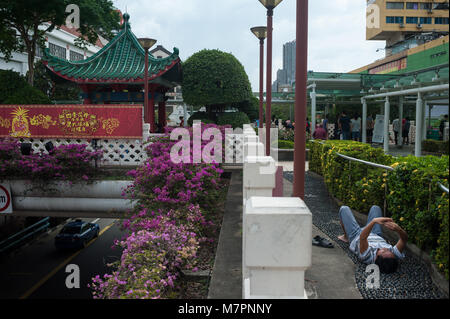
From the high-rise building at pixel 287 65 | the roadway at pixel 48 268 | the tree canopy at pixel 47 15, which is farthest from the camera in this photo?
the high-rise building at pixel 287 65

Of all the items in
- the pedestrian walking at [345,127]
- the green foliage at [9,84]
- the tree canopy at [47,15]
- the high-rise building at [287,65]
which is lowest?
the pedestrian walking at [345,127]

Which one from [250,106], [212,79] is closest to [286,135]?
[250,106]

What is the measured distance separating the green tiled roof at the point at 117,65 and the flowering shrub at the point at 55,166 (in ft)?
25.8

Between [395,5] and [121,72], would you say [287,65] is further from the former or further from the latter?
[121,72]

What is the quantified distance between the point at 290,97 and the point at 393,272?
2173 cm

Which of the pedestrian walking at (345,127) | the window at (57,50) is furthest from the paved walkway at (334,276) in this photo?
the window at (57,50)

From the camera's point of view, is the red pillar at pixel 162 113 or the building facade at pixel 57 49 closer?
the red pillar at pixel 162 113

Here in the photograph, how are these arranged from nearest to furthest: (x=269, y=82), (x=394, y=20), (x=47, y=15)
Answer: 1. (x=269, y=82)
2. (x=47, y=15)
3. (x=394, y=20)

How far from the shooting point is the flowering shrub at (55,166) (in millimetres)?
10331

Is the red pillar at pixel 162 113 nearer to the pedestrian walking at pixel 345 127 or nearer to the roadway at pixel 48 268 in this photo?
the roadway at pixel 48 268

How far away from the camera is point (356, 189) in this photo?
7301mm

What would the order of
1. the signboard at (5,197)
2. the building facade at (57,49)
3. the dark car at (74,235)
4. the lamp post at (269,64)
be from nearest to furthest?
1. the lamp post at (269,64)
2. the signboard at (5,197)
3. the dark car at (74,235)
4. the building facade at (57,49)

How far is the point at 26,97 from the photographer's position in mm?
17219

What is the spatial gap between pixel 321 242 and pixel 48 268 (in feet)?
53.7
